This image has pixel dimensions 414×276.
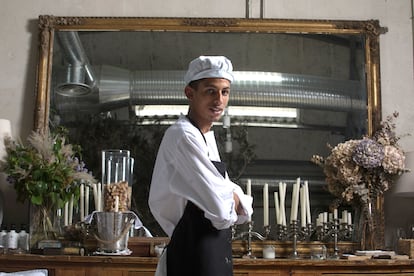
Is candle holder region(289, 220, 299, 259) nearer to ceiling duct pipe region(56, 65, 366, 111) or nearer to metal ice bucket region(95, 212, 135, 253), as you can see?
ceiling duct pipe region(56, 65, 366, 111)

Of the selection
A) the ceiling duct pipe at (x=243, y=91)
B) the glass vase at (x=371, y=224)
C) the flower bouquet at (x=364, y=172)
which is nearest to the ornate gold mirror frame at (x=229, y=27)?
the ceiling duct pipe at (x=243, y=91)

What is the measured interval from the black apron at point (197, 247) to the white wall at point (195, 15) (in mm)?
2186

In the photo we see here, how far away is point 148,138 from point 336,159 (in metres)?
1.09

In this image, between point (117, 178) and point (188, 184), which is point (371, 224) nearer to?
point (117, 178)

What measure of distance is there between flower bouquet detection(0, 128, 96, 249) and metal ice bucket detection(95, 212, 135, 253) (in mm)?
284

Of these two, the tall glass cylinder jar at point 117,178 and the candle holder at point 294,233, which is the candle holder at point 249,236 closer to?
the candle holder at point 294,233

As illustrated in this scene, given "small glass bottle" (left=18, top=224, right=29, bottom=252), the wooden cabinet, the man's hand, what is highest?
the man's hand

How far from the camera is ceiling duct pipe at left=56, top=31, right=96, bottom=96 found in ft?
11.7

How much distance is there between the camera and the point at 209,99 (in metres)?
1.79

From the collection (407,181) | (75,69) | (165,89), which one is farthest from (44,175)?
(407,181)

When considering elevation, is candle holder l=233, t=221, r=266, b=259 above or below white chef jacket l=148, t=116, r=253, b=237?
below

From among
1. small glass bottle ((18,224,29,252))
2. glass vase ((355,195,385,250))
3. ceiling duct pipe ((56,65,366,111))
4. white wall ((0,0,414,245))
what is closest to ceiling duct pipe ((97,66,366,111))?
ceiling duct pipe ((56,65,366,111))

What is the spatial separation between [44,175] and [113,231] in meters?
0.50

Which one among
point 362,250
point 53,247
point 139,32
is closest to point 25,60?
point 139,32
